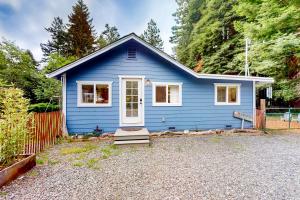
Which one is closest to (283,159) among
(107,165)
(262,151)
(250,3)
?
(262,151)

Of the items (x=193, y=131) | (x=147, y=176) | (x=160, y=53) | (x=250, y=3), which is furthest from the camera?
(x=250, y=3)

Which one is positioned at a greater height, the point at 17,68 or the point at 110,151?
the point at 17,68

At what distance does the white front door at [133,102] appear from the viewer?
7.72 m

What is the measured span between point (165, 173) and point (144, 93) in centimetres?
452

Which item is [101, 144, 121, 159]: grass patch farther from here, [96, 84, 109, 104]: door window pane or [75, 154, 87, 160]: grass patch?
[96, 84, 109, 104]: door window pane

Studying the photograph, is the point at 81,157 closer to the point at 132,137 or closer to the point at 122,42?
the point at 132,137

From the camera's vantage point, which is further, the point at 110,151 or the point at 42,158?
the point at 110,151

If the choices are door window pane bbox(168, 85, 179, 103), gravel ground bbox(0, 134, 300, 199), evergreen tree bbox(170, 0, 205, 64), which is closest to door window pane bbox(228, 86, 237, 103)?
door window pane bbox(168, 85, 179, 103)

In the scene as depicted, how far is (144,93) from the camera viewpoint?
781cm

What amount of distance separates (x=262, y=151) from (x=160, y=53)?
5.06 metres

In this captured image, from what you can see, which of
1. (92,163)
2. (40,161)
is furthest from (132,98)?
(40,161)

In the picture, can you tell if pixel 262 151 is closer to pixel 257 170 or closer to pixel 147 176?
pixel 257 170

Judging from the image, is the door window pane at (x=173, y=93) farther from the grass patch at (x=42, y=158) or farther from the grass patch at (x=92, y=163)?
the grass patch at (x=42, y=158)

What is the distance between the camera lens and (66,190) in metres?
3.00
